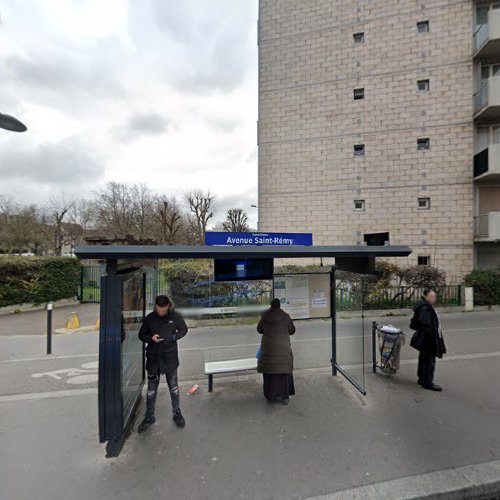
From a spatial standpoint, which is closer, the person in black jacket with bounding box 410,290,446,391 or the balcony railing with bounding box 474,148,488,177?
the person in black jacket with bounding box 410,290,446,391

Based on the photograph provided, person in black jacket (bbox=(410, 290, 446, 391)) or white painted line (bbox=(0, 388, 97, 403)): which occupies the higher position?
person in black jacket (bbox=(410, 290, 446, 391))

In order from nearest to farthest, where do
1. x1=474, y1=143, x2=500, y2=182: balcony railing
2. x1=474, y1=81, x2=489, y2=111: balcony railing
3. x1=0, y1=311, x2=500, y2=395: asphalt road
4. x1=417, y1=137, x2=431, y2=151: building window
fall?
Answer: x1=0, y1=311, x2=500, y2=395: asphalt road
x1=474, y1=143, x2=500, y2=182: balcony railing
x1=474, y1=81, x2=489, y2=111: balcony railing
x1=417, y1=137, x2=431, y2=151: building window

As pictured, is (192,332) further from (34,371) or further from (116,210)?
(116,210)

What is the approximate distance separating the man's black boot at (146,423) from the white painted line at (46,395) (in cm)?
148

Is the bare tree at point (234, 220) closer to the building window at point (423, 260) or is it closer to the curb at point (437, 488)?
the building window at point (423, 260)

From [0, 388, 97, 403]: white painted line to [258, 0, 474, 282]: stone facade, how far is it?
11338 mm

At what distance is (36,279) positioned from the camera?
11.0 meters

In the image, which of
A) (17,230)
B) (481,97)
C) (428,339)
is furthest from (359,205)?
(17,230)

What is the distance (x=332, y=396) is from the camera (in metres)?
3.97

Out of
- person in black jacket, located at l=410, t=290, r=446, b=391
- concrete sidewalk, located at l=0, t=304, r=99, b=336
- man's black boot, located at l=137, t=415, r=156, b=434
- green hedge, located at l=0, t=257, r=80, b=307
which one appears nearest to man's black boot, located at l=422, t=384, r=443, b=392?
person in black jacket, located at l=410, t=290, r=446, b=391

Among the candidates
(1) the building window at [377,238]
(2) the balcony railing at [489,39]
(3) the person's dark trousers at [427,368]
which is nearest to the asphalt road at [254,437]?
(3) the person's dark trousers at [427,368]

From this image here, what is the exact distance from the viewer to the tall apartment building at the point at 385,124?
12.7 meters

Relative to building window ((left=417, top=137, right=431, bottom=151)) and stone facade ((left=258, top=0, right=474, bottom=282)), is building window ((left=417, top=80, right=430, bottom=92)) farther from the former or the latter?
building window ((left=417, top=137, right=431, bottom=151))

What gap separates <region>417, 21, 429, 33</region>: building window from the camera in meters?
13.0
